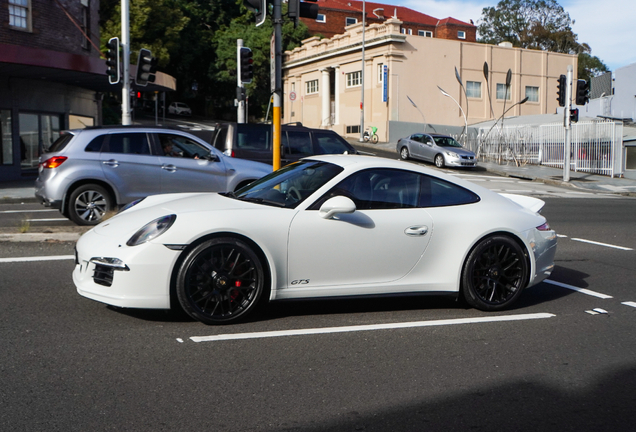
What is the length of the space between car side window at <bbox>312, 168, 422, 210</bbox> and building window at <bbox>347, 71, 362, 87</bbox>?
148 ft

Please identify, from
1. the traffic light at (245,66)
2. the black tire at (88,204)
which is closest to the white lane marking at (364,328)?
the black tire at (88,204)

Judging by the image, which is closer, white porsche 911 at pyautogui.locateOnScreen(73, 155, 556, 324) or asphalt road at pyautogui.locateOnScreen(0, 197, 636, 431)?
asphalt road at pyautogui.locateOnScreen(0, 197, 636, 431)

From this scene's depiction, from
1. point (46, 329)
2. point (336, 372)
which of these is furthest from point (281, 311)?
point (46, 329)

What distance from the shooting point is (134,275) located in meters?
5.12

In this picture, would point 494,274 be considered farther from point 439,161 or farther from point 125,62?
point 439,161

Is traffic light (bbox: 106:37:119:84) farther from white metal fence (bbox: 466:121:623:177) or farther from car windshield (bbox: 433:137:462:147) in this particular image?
white metal fence (bbox: 466:121:623:177)

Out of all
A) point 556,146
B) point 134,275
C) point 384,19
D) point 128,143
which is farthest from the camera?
point 384,19

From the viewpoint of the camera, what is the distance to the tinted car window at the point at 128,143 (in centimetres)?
1153

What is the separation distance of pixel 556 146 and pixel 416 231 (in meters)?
29.2

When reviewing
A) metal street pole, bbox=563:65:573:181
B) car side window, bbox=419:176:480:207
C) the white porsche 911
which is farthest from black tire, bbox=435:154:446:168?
car side window, bbox=419:176:480:207

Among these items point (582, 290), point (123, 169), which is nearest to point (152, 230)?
point (582, 290)

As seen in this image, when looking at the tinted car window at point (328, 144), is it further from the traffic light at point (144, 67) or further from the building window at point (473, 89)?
the building window at point (473, 89)

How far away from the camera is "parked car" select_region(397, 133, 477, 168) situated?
29719mm


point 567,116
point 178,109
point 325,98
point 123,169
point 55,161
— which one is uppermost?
point 325,98
